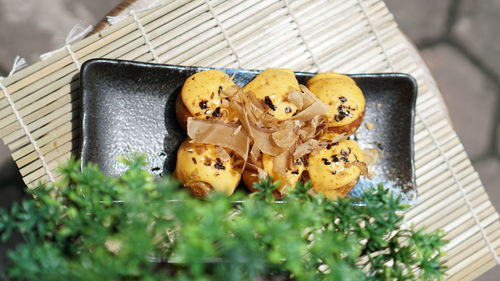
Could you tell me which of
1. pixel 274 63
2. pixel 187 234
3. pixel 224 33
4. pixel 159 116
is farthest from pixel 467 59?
pixel 187 234

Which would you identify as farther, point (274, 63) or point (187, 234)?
point (274, 63)

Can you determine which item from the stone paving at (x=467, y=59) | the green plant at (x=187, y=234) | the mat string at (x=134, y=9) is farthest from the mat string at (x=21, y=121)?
the stone paving at (x=467, y=59)

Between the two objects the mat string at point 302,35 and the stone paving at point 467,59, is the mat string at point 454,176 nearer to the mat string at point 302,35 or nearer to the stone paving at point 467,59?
the mat string at point 302,35

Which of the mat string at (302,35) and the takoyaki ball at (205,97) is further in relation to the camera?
the mat string at (302,35)

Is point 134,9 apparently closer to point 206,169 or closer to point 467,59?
point 206,169

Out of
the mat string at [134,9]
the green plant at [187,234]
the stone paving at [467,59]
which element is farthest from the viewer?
the stone paving at [467,59]

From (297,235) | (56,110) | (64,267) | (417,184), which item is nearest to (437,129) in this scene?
(417,184)

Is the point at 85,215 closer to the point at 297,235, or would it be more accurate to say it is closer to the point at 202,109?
the point at 297,235
